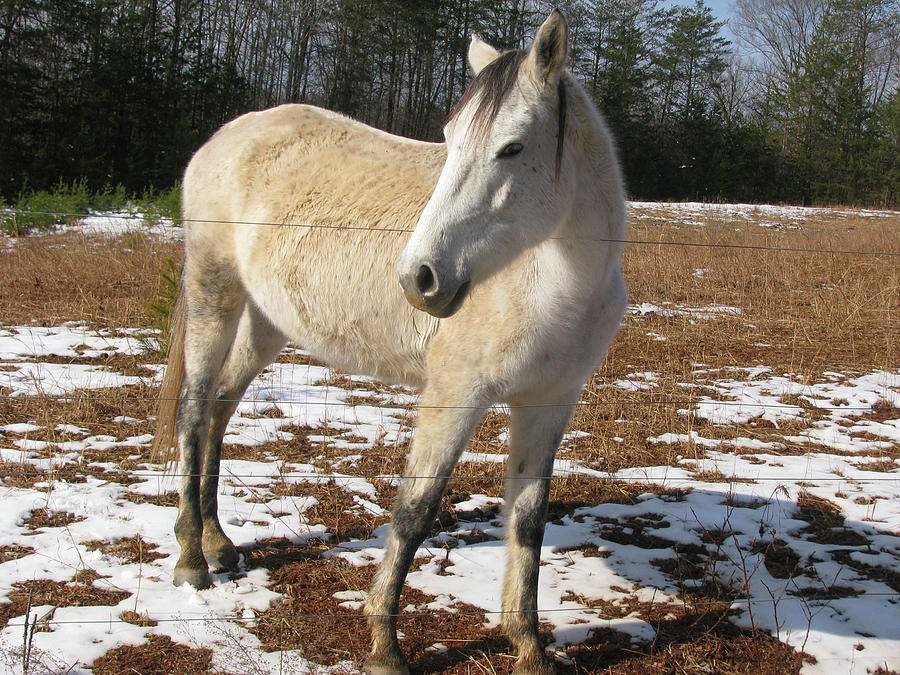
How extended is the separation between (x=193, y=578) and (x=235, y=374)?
1235 mm

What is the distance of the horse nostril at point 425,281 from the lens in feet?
6.45

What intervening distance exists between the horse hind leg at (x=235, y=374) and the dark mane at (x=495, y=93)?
2.12m

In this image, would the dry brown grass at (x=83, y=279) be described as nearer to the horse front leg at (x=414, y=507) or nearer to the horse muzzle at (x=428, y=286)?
the horse front leg at (x=414, y=507)

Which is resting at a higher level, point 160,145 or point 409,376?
point 160,145

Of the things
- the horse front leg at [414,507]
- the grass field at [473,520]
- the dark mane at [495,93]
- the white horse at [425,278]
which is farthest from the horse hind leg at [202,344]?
the dark mane at [495,93]

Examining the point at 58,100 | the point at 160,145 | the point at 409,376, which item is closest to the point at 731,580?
the point at 409,376

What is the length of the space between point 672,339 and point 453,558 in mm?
4891

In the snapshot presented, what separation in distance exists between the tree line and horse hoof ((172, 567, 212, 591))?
67.7 feet

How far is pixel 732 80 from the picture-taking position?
4031 cm

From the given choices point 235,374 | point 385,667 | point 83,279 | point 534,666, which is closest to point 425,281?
point 385,667

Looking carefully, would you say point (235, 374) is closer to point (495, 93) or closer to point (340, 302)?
point (340, 302)

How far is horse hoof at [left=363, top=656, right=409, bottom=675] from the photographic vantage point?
244cm

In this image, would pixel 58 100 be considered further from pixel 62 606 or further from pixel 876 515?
pixel 876 515

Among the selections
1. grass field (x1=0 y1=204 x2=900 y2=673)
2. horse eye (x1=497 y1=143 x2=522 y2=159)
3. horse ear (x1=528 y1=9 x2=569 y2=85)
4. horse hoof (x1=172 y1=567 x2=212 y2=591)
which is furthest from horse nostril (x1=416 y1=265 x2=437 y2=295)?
→ horse hoof (x1=172 y1=567 x2=212 y2=591)
